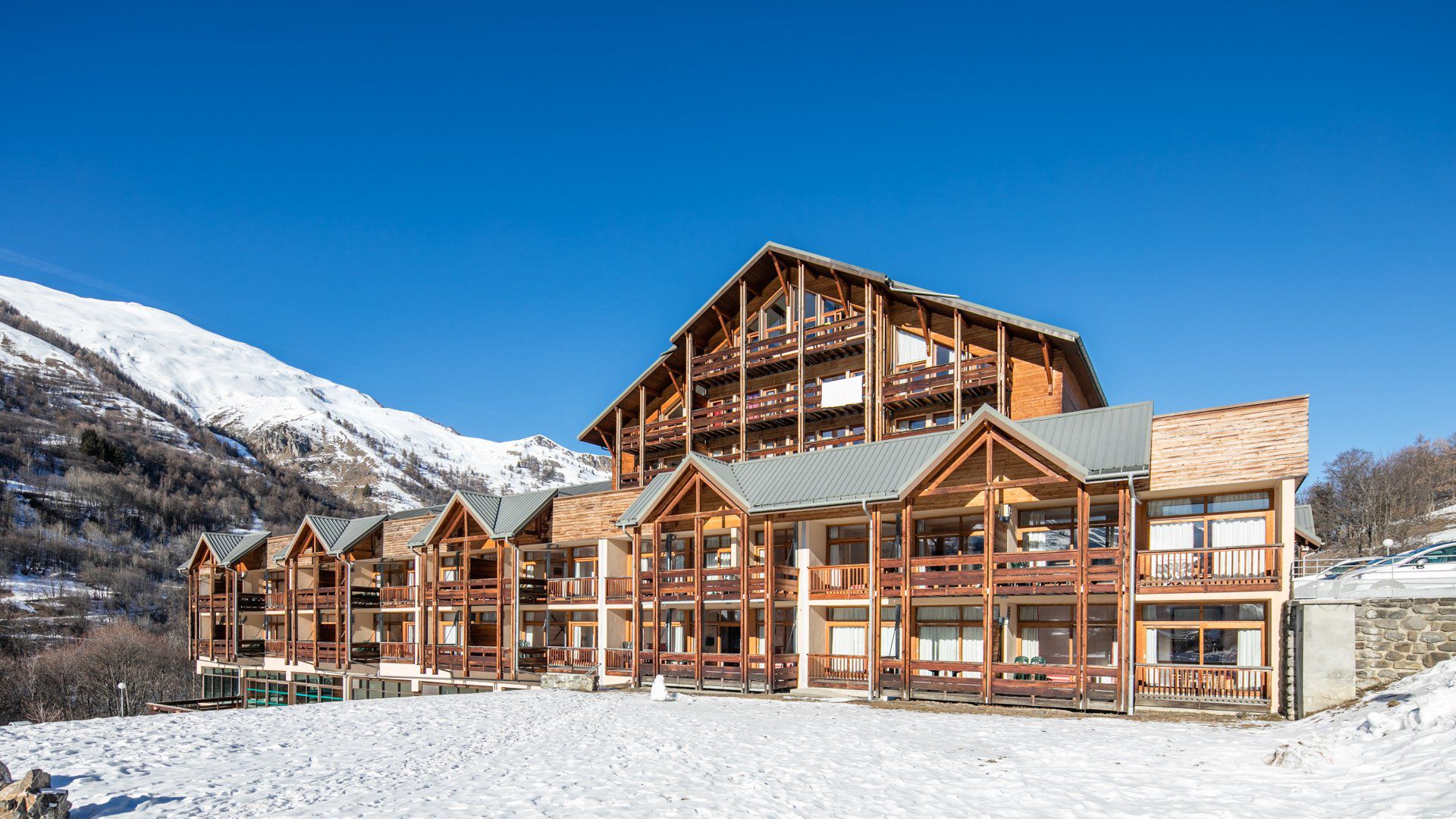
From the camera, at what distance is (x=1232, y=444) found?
881 inches

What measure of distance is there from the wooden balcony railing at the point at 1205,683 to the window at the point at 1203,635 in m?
0.38

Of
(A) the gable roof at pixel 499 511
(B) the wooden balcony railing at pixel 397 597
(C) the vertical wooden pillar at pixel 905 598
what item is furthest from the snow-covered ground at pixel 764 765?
(B) the wooden balcony railing at pixel 397 597

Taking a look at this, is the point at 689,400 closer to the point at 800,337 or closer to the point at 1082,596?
the point at 800,337

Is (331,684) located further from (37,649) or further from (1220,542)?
(37,649)

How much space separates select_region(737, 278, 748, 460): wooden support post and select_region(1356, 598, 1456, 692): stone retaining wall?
2246 cm

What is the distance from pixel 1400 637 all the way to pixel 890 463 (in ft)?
41.9

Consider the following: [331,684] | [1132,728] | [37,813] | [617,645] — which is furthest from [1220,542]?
[331,684]

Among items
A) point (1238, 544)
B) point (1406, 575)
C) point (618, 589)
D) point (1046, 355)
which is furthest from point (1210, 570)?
point (618, 589)

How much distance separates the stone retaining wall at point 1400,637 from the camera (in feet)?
57.6

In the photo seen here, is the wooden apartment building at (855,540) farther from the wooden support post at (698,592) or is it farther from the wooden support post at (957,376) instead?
the wooden support post at (957,376)

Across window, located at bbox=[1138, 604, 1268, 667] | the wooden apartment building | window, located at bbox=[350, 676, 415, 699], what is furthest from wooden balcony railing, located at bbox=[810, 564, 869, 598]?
window, located at bbox=[350, 676, 415, 699]

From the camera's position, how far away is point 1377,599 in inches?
721

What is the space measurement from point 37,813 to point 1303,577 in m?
23.9

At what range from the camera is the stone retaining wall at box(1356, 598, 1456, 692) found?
57.6 ft
